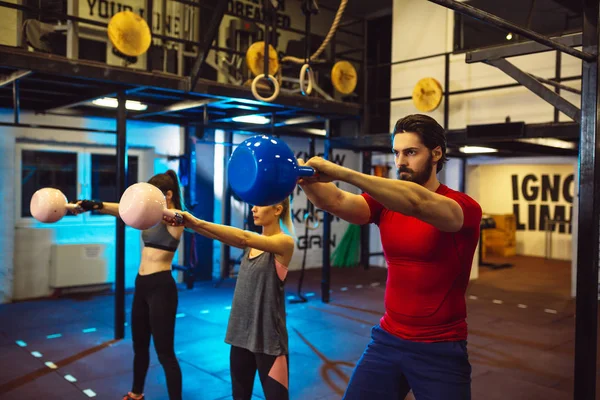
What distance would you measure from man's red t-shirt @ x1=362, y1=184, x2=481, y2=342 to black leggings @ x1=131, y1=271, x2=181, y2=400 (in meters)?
1.50

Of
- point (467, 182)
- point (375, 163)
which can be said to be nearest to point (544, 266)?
point (467, 182)

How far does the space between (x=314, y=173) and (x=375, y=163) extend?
883 centimetres

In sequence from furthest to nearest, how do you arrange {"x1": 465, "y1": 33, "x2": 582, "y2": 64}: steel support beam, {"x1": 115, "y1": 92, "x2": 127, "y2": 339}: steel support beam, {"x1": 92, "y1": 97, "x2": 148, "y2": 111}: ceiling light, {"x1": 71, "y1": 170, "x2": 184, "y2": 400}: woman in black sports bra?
{"x1": 92, "y1": 97, "x2": 148, "y2": 111}: ceiling light, {"x1": 115, "y1": 92, "x2": 127, "y2": 339}: steel support beam, {"x1": 71, "y1": 170, "x2": 184, "y2": 400}: woman in black sports bra, {"x1": 465, "y1": 33, "x2": 582, "y2": 64}: steel support beam

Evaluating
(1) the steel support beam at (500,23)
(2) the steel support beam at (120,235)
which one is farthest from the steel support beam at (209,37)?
(1) the steel support beam at (500,23)

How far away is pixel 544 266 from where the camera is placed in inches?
402

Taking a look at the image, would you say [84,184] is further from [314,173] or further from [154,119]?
[314,173]

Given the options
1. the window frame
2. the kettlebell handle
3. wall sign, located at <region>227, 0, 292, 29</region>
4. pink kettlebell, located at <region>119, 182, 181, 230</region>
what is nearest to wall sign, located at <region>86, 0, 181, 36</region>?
wall sign, located at <region>227, 0, 292, 29</region>

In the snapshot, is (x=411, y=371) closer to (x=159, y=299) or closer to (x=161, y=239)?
(x=159, y=299)

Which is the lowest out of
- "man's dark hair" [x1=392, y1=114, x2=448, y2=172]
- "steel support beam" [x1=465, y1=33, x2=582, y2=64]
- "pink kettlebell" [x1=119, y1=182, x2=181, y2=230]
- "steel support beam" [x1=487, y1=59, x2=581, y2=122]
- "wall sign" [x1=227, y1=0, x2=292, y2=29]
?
"pink kettlebell" [x1=119, y1=182, x2=181, y2=230]

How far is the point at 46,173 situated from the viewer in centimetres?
674

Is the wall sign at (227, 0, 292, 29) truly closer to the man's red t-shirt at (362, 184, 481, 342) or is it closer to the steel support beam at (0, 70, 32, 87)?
the steel support beam at (0, 70, 32, 87)

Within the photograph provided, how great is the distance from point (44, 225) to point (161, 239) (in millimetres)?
4358

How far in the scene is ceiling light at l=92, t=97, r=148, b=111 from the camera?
590cm

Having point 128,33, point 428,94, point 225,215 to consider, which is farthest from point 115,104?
point 428,94
